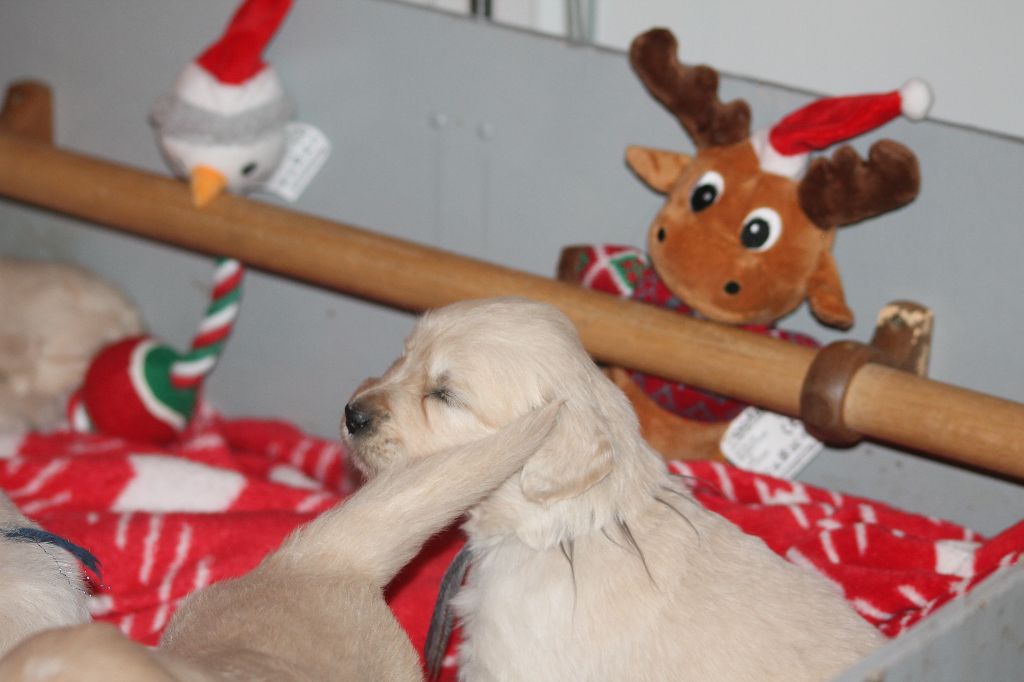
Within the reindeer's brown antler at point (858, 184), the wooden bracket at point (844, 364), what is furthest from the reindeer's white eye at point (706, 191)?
the wooden bracket at point (844, 364)

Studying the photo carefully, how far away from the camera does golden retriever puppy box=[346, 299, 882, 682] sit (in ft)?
4.54

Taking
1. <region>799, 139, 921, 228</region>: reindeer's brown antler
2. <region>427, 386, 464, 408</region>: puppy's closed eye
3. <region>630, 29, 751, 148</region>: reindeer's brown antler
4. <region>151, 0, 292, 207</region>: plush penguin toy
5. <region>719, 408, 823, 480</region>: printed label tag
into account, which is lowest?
<region>719, 408, 823, 480</region>: printed label tag

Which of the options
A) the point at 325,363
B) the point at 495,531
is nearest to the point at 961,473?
the point at 495,531

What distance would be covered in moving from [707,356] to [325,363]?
3.24ft

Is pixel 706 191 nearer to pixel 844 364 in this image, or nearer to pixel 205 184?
pixel 844 364

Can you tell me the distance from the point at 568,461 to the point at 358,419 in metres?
0.26

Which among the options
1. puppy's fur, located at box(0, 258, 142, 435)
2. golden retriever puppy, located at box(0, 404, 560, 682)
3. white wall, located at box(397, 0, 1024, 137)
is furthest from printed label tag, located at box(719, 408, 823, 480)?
puppy's fur, located at box(0, 258, 142, 435)

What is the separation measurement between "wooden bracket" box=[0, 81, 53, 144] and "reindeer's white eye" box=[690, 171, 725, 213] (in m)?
1.39

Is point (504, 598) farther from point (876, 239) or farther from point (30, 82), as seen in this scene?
point (30, 82)

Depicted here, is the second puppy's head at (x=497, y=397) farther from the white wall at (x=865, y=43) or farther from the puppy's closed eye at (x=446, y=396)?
the white wall at (x=865, y=43)

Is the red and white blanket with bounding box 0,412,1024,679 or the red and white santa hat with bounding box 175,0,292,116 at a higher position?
the red and white santa hat with bounding box 175,0,292,116

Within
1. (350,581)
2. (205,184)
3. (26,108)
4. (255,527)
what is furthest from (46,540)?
(26,108)

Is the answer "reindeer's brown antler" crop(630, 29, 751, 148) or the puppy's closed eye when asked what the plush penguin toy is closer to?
"reindeer's brown antler" crop(630, 29, 751, 148)

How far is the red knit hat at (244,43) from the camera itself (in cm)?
217
